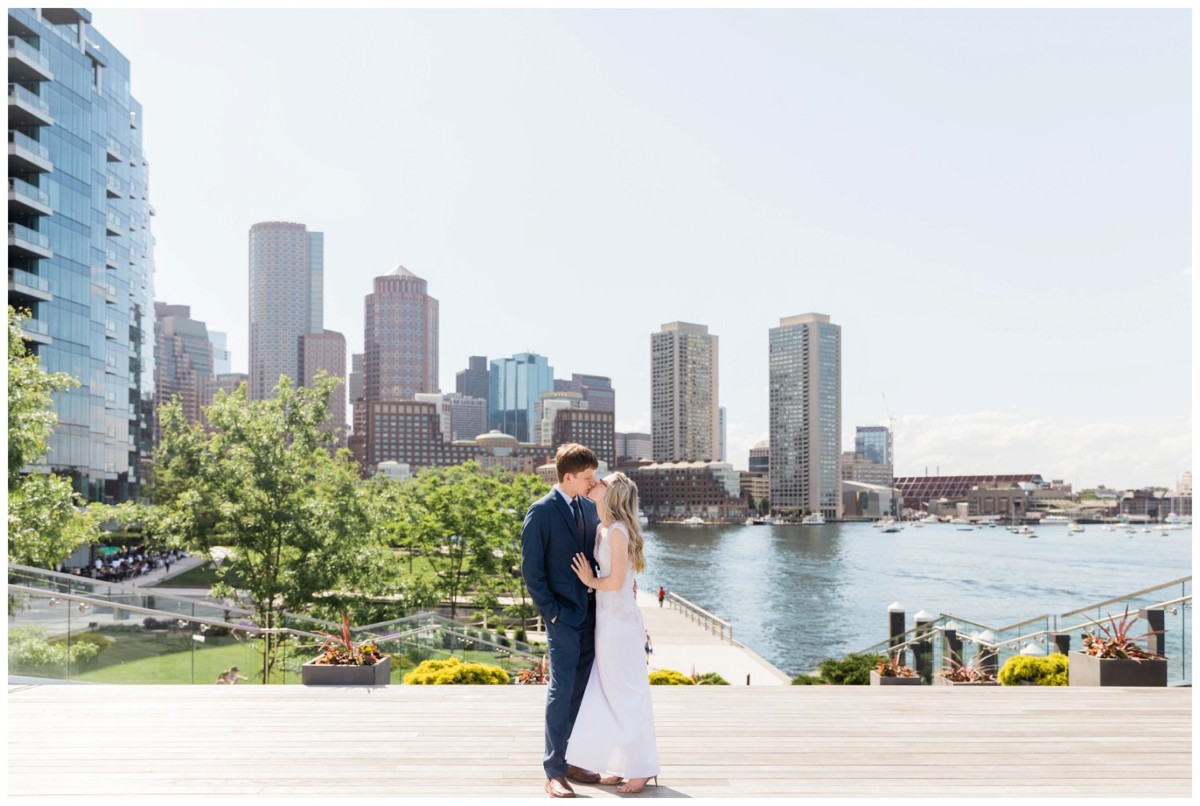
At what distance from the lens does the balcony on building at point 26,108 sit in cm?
4644

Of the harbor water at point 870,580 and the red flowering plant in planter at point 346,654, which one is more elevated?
the red flowering plant in planter at point 346,654

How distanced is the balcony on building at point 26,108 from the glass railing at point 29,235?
535 cm

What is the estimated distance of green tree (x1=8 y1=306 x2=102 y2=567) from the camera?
16469 mm

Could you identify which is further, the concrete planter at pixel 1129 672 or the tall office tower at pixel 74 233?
the tall office tower at pixel 74 233

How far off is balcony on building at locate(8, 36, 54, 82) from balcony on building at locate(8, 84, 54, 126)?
656 millimetres

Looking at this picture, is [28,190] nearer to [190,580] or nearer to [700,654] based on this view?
[190,580]

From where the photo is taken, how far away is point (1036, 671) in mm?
11188

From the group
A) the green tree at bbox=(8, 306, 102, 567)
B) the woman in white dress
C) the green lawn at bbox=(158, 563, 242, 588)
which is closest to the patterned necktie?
the woman in white dress

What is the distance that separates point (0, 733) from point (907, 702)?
756 centimetres

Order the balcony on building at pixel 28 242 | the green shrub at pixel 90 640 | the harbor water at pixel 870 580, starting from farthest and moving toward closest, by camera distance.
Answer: the harbor water at pixel 870 580, the balcony on building at pixel 28 242, the green shrub at pixel 90 640

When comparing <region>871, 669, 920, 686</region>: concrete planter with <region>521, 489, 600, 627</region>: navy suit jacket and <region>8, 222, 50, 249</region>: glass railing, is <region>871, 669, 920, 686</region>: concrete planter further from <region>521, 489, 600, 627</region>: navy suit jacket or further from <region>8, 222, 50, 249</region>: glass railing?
<region>8, 222, 50, 249</region>: glass railing

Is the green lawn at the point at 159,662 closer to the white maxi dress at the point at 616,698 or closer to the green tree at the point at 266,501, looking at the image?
the white maxi dress at the point at 616,698

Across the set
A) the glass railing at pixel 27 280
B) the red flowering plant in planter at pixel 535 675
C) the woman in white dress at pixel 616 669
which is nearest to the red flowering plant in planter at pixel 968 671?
the red flowering plant in planter at pixel 535 675

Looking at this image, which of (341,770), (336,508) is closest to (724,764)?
(341,770)
